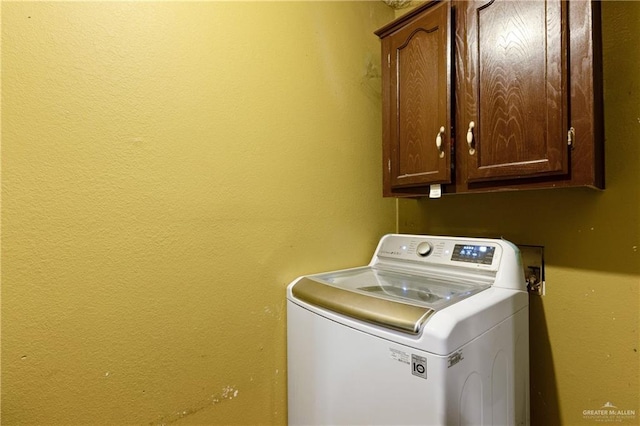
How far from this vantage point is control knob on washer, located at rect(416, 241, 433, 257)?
49.2 inches

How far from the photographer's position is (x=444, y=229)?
1456mm

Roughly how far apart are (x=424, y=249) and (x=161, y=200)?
991mm

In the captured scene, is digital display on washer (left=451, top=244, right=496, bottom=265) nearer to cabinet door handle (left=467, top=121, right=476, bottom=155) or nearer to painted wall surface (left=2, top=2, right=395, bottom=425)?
cabinet door handle (left=467, top=121, right=476, bottom=155)

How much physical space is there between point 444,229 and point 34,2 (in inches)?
62.8

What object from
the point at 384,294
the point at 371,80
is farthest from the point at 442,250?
the point at 371,80

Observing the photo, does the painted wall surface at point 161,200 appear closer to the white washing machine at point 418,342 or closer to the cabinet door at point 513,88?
the white washing machine at point 418,342

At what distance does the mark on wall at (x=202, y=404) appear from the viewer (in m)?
0.93

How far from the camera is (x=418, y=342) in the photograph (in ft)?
2.36

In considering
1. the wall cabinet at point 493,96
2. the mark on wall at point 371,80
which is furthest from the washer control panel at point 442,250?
the mark on wall at point 371,80

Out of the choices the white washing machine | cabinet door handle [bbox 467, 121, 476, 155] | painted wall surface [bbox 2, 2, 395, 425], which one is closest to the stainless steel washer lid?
the white washing machine

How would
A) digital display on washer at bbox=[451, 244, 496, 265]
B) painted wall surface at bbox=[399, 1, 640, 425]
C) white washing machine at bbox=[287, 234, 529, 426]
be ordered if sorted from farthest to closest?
1. digital display on washer at bbox=[451, 244, 496, 265]
2. painted wall surface at bbox=[399, 1, 640, 425]
3. white washing machine at bbox=[287, 234, 529, 426]

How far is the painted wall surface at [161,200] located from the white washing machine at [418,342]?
A: 0.61 feet

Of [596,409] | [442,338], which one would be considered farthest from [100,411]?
[596,409]

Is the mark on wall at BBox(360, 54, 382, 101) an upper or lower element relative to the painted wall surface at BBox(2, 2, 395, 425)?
upper
